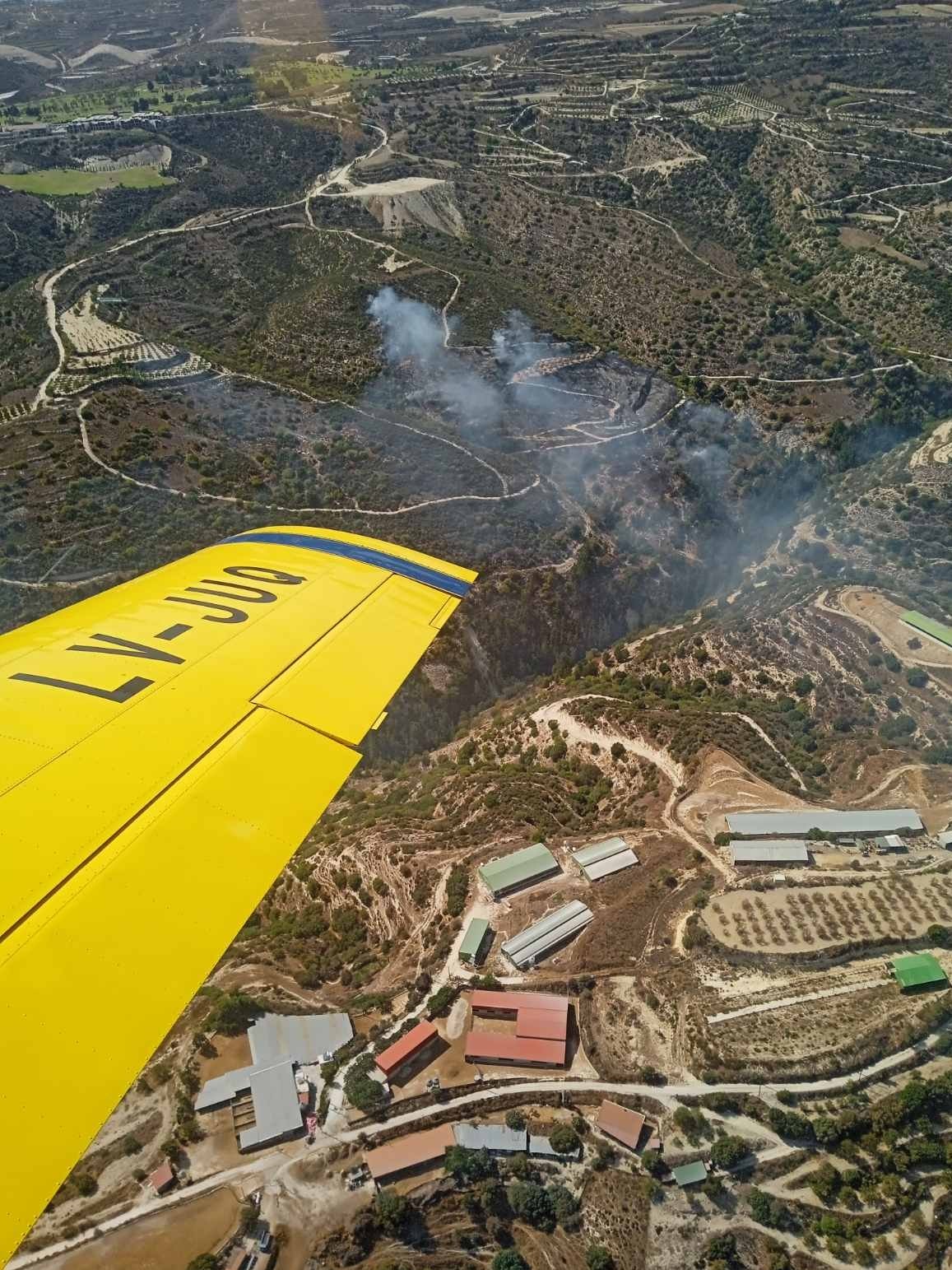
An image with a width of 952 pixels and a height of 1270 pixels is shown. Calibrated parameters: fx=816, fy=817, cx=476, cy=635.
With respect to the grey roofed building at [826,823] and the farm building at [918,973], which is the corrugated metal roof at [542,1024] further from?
the farm building at [918,973]

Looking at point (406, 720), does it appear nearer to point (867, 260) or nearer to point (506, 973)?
point (506, 973)

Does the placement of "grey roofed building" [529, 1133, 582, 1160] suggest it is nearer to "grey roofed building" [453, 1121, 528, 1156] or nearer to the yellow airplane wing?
"grey roofed building" [453, 1121, 528, 1156]

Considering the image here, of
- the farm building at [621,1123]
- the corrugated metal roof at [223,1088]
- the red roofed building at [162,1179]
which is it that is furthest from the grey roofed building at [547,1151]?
the red roofed building at [162,1179]

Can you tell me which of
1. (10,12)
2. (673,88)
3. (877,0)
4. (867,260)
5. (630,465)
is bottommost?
(630,465)

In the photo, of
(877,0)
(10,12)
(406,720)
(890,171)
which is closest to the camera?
(406,720)

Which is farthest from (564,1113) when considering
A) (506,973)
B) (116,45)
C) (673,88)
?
(116,45)

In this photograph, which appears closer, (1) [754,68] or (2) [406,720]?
(2) [406,720]
